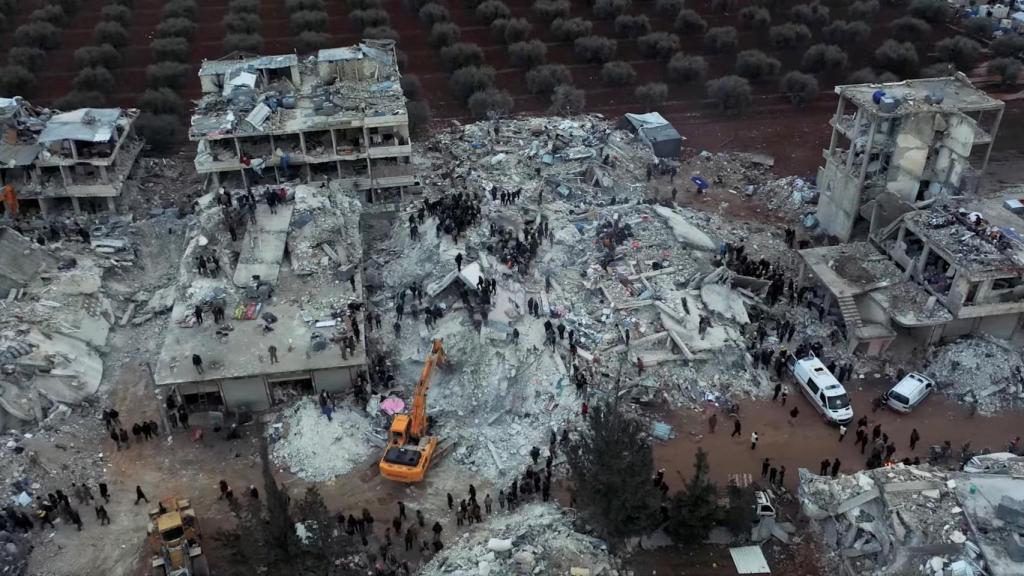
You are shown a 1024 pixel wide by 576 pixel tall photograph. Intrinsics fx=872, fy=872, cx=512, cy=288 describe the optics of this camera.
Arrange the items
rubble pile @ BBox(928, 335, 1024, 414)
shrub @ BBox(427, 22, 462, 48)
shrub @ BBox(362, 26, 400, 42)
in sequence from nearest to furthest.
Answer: rubble pile @ BBox(928, 335, 1024, 414)
shrub @ BBox(362, 26, 400, 42)
shrub @ BBox(427, 22, 462, 48)

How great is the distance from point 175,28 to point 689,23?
108ft

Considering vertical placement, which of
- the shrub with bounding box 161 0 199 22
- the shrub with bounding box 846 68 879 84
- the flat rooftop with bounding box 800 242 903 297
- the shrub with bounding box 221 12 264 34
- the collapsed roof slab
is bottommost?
the flat rooftop with bounding box 800 242 903 297

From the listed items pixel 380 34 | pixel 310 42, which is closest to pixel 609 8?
pixel 380 34

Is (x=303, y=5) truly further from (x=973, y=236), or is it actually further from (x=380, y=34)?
(x=973, y=236)

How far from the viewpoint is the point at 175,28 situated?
2169 inches

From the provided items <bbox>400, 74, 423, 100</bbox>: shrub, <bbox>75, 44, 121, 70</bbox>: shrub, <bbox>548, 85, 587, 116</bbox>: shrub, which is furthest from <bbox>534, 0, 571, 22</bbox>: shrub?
<bbox>75, 44, 121, 70</bbox>: shrub

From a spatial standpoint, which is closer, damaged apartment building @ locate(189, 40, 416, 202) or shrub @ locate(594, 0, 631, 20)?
damaged apartment building @ locate(189, 40, 416, 202)

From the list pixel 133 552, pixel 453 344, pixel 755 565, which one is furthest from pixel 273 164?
pixel 755 565

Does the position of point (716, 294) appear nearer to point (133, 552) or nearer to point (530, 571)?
point (530, 571)

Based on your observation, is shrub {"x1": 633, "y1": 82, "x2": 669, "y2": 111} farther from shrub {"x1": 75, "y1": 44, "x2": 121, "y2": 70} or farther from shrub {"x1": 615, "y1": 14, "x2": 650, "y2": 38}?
shrub {"x1": 75, "y1": 44, "x2": 121, "y2": 70}

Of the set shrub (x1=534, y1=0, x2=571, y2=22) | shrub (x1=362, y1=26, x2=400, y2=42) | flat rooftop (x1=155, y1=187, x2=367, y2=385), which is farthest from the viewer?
shrub (x1=534, y1=0, x2=571, y2=22)

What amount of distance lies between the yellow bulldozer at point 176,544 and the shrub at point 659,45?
134 ft

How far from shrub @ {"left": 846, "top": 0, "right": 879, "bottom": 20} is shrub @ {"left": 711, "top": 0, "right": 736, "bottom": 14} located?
746 cm

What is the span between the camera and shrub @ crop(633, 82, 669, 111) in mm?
49469
